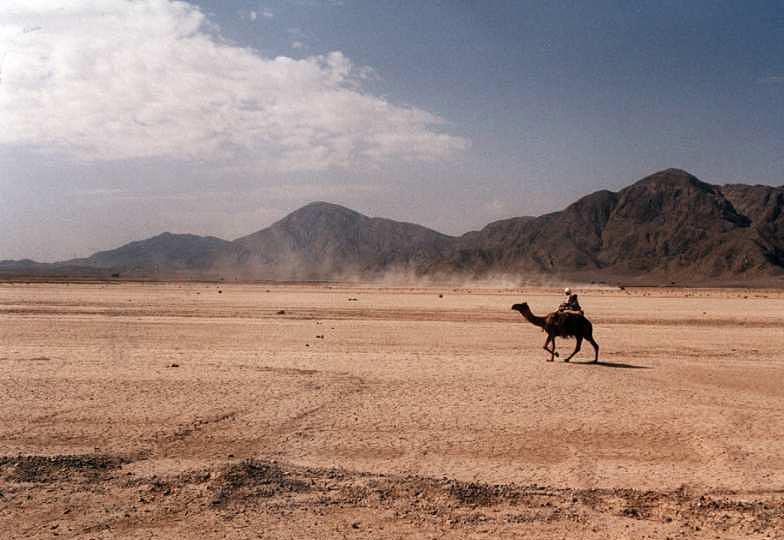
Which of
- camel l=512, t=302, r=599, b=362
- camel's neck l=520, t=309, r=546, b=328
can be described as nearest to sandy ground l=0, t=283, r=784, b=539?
camel l=512, t=302, r=599, b=362

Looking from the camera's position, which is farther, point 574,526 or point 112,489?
point 112,489

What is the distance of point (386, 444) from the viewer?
9.88 m

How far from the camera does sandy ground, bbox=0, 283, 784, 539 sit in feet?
23.9

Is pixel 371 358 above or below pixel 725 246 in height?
below

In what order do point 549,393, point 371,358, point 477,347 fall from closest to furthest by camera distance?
1. point 549,393
2. point 371,358
3. point 477,347

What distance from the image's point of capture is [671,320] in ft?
114

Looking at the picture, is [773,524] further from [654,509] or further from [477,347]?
[477,347]

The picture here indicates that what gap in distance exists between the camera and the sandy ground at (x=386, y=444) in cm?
728

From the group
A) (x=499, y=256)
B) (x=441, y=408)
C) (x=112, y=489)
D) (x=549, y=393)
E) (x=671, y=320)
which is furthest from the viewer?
(x=499, y=256)

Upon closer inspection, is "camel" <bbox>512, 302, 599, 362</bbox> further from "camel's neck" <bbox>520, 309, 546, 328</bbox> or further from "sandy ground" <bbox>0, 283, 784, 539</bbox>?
"sandy ground" <bbox>0, 283, 784, 539</bbox>

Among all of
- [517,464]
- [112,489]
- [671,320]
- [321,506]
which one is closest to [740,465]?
[517,464]

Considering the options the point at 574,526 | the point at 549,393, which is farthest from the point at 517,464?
the point at 549,393

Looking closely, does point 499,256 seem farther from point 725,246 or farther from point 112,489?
point 112,489

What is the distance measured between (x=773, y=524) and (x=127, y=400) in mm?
10926
